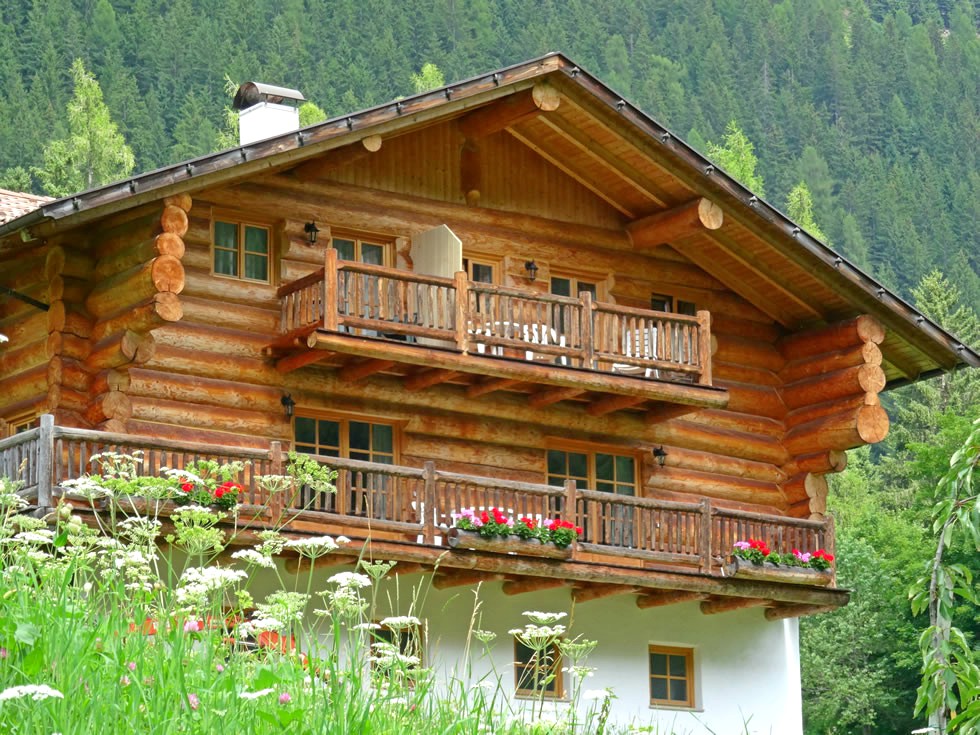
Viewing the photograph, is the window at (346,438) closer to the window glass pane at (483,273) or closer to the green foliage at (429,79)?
the window glass pane at (483,273)

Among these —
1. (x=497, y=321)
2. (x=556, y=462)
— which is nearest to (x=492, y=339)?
(x=497, y=321)

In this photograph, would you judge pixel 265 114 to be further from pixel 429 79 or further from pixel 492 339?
pixel 429 79

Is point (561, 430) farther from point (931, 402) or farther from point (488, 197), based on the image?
point (931, 402)

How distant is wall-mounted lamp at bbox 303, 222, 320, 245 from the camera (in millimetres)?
23750

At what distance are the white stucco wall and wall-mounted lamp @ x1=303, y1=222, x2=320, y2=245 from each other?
4.32 m

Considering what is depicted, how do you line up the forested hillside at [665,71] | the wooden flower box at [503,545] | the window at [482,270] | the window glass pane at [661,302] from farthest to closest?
the forested hillside at [665,71], the window glass pane at [661,302], the window at [482,270], the wooden flower box at [503,545]

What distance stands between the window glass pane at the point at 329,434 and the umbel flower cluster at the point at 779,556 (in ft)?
17.3

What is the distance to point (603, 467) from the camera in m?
25.9

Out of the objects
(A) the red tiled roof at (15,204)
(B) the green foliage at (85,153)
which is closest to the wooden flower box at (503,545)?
(A) the red tiled roof at (15,204)

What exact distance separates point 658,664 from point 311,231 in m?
7.38

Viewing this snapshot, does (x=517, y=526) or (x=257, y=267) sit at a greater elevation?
(x=257, y=267)

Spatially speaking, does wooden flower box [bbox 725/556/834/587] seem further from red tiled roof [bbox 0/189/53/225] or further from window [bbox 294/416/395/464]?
red tiled roof [bbox 0/189/53/225]

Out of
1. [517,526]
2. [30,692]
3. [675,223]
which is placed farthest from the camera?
[675,223]

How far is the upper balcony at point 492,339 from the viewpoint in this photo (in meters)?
22.4
